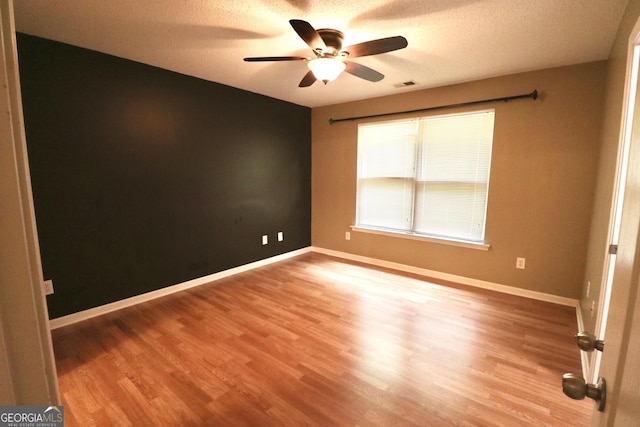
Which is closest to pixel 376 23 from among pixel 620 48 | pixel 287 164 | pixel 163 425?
pixel 620 48

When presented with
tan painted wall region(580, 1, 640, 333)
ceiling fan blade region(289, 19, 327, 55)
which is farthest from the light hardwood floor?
ceiling fan blade region(289, 19, 327, 55)

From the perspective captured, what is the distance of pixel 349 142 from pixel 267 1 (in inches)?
106

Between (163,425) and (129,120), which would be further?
(129,120)

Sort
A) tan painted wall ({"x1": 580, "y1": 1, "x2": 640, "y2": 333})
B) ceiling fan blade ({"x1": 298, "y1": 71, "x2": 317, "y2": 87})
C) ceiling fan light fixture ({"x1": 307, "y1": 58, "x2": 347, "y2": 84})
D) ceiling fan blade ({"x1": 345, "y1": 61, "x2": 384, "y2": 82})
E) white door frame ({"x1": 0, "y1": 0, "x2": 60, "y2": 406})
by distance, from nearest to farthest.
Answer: white door frame ({"x1": 0, "y1": 0, "x2": 60, "y2": 406})
tan painted wall ({"x1": 580, "y1": 1, "x2": 640, "y2": 333})
ceiling fan light fixture ({"x1": 307, "y1": 58, "x2": 347, "y2": 84})
ceiling fan blade ({"x1": 345, "y1": 61, "x2": 384, "y2": 82})
ceiling fan blade ({"x1": 298, "y1": 71, "x2": 317, "y2": 87})

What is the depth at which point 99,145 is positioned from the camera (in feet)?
8.55

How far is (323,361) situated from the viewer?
6.64 feet

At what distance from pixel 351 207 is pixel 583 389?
3.90 m

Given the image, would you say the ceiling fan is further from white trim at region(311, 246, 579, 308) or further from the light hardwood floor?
white trim at region(311, 246, 579, 308)

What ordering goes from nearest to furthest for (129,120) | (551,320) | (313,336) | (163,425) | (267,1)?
1. (163,425)
2. (267,1)
3. (313,336)
4. (551,320)
5. (129,120)

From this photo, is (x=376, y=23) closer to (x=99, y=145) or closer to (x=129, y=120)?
(x=129, y=120)

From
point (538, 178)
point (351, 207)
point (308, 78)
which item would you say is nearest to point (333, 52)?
point (308, 78)

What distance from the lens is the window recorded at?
3.33 metres

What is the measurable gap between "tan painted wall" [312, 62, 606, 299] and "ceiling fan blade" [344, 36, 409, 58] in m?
1.85

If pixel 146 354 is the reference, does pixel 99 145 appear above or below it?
above
